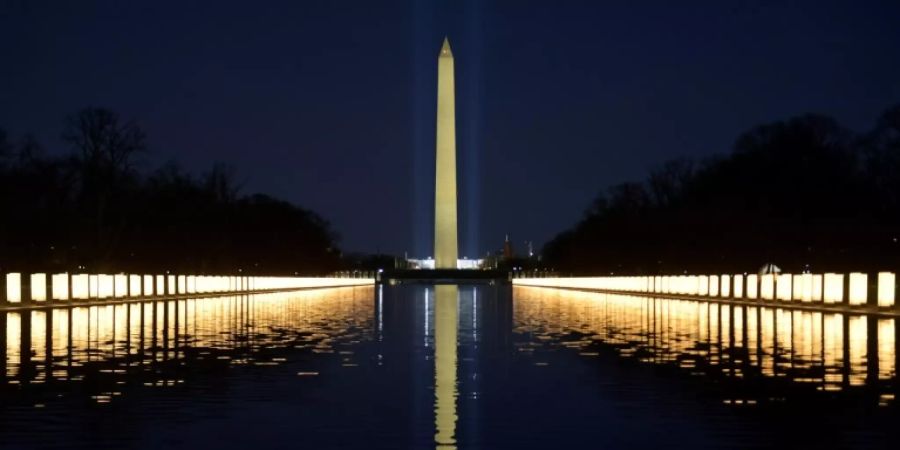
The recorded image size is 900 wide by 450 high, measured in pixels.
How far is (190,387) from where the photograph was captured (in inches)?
585

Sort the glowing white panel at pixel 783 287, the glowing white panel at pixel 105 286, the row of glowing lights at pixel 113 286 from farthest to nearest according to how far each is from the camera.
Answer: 1. the glowing white panel at pixel 105 286
2. the glowing white panel at pixel 783 287
3. the row of glowing lights at pixel 113 286

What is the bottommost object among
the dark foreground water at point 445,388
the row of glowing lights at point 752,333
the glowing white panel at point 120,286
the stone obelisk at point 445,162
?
the row of glowing lights at point 752,333

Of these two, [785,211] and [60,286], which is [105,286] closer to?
[60,286]

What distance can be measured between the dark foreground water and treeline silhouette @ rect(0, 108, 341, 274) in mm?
41075

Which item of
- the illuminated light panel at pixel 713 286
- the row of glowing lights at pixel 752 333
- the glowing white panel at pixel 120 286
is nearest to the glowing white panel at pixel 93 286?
the glowing white panel at pixel 120 286

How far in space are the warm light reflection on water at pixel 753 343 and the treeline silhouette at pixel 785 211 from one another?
39659 millimetres

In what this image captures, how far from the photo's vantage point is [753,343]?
23500 mm

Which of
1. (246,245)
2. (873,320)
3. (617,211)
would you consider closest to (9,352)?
(873,320)

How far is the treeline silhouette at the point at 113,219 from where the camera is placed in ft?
221

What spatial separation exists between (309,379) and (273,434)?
486 centimetres

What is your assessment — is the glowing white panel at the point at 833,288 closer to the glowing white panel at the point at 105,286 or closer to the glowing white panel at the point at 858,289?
the glowing white panel at the point at 858,289

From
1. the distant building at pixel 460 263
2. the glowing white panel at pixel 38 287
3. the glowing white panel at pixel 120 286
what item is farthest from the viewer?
the distant building at pixel 460 263

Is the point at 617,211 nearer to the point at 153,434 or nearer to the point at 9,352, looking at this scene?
the point at 9,352

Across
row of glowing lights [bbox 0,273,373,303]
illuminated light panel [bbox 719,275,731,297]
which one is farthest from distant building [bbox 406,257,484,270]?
illuminated light panel [bbox 719,275,731,297]
